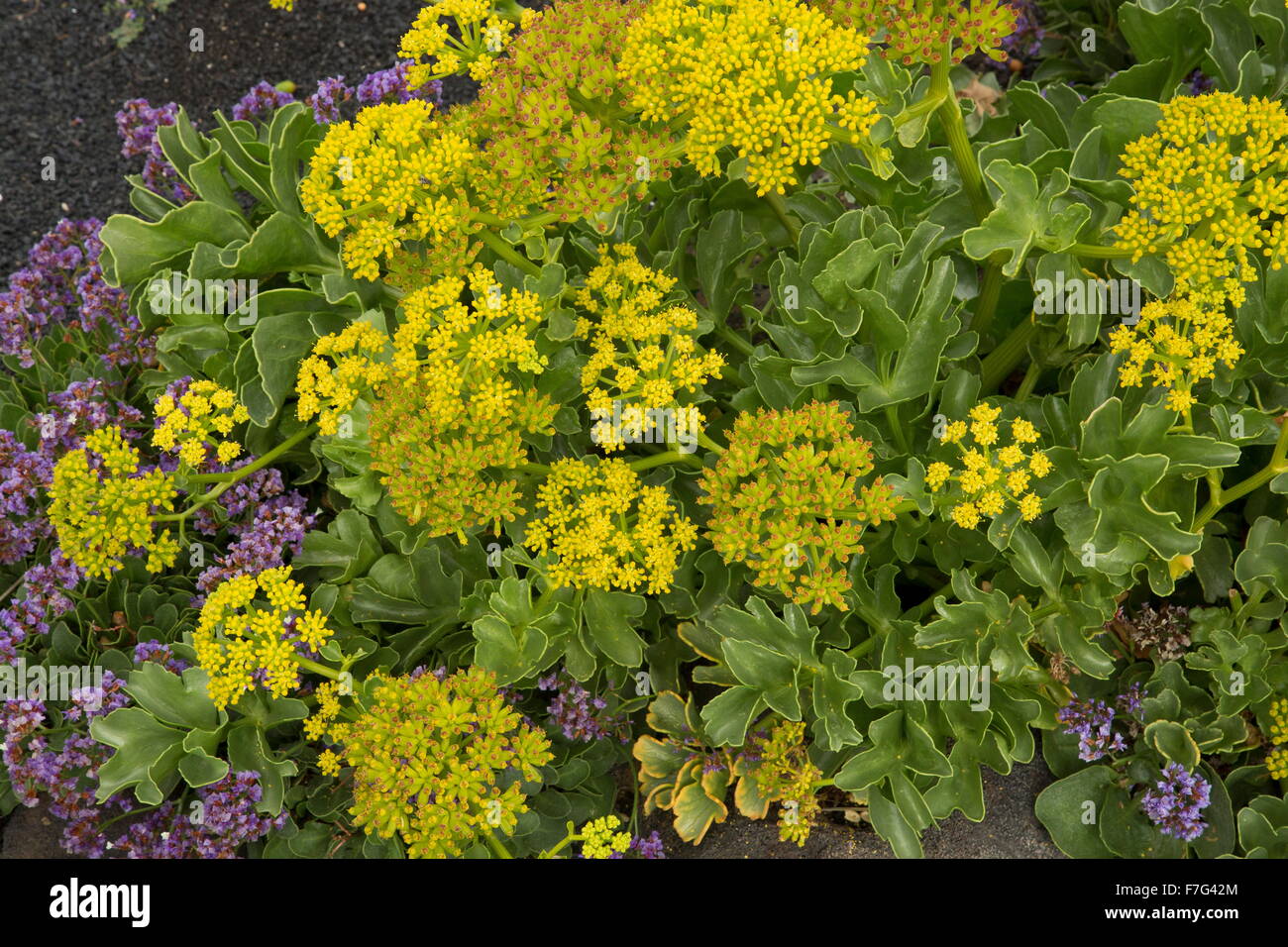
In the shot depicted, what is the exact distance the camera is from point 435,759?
91.4 inches

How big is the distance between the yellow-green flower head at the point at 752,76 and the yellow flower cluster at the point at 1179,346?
0.77 m

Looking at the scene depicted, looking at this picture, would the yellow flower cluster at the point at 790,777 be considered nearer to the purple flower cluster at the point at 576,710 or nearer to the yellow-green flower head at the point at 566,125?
the purple flower cluster at the point at 576,710

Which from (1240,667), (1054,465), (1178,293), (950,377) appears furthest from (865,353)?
(1240,667)

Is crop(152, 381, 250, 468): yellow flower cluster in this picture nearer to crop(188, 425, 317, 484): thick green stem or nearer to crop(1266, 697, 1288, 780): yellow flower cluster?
crop(188, 425, 317, 484): thick green stem

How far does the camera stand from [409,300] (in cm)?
248

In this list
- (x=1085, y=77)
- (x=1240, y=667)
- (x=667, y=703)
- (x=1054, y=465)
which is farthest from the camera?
(x=1085, y=77)

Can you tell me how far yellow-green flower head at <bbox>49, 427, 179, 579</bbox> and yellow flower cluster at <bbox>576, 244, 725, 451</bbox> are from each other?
1.12m

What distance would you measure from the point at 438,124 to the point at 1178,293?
5.73 ft

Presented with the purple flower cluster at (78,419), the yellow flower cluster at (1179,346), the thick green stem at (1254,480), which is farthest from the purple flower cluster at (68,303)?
the thick green stem at (1254,480)

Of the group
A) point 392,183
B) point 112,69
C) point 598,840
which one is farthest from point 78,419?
point 112,69

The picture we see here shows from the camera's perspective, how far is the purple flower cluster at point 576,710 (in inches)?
115

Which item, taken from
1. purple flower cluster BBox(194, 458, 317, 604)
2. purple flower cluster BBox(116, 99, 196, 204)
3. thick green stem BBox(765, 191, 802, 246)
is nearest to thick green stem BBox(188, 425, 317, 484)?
purple flower cluster BBox(194, 458, 317, 604)

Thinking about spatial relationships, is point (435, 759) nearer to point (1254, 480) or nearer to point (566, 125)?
point (566, 125)
